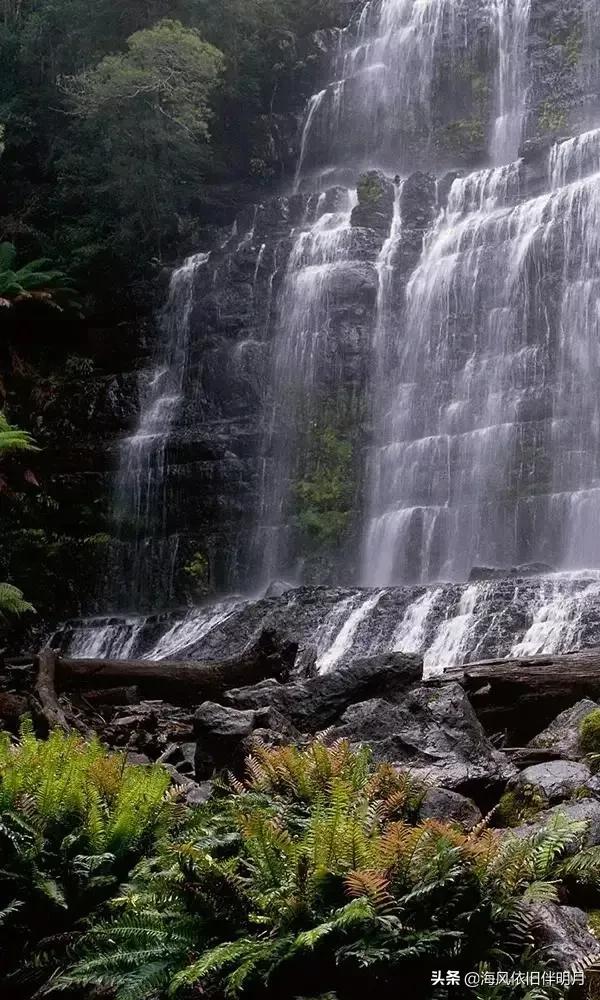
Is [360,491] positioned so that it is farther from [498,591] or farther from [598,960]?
[598,960]

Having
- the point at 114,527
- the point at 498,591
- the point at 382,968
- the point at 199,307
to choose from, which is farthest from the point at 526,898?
the point at 199,307

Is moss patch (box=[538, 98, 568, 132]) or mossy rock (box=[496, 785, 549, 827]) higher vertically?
moss patch (box=[538, 98, 568, 132])

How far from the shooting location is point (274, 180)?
101ft

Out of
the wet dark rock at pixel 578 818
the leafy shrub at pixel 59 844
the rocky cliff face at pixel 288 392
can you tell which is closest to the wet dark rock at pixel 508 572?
the rocky cliff face at pixel 288 392

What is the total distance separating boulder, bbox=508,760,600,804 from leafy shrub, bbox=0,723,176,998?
6.26 feet

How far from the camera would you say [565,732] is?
5996 mm

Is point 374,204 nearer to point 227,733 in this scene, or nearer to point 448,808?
point 227,733

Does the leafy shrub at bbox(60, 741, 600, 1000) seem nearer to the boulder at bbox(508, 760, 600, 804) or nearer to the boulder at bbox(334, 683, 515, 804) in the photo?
the boulder at bbox(508, 760, 600, 804)

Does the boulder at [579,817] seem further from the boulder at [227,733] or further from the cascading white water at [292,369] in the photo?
the cascading white water at [292,369]

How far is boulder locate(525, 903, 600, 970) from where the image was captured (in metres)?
2.76

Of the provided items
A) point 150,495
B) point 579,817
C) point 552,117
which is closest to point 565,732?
point 579,817

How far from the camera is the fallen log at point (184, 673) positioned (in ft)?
29.7

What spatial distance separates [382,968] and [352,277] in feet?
73.5

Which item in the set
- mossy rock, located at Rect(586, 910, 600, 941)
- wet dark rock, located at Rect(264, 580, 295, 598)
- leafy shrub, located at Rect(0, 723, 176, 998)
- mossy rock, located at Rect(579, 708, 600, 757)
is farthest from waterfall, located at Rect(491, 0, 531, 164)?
mossy rock, located at Rect(586, 910, 600, 941)
